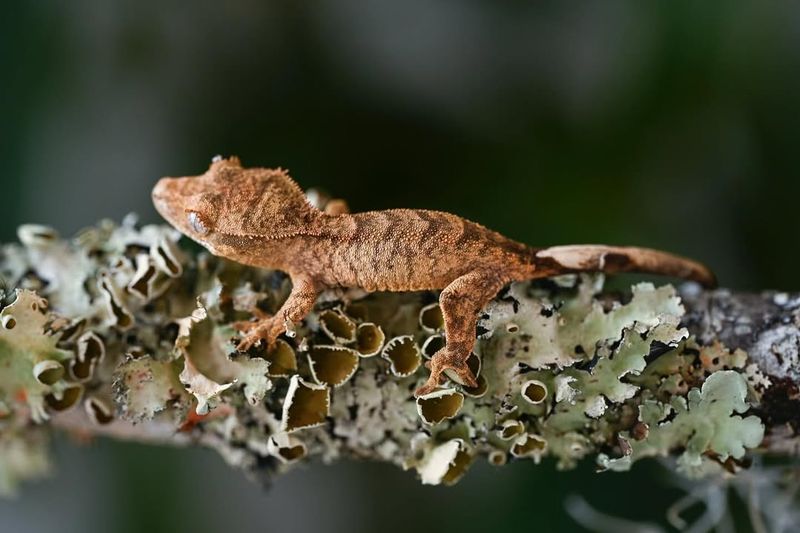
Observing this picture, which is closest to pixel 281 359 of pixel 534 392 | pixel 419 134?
pixel 534 392

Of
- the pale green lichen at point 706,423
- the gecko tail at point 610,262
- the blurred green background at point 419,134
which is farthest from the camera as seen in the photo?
the blurred green background at point 419,134

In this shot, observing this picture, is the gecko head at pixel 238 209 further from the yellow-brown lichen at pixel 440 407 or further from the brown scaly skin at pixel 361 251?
the yellow-brown lichen at pixel 440 407

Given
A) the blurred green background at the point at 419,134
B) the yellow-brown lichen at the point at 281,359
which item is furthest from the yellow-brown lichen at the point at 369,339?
the blurred green background at the point at 419,134

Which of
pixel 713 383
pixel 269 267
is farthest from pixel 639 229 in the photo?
pixel 269 267

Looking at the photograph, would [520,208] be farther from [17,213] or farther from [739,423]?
[17,213]

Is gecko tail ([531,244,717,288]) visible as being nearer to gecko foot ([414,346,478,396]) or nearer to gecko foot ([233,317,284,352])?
gecko foot ([414,346,478,396])

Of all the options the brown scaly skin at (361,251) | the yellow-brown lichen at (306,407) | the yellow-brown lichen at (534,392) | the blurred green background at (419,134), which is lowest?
the yellow-brown lichen at (306,407)
